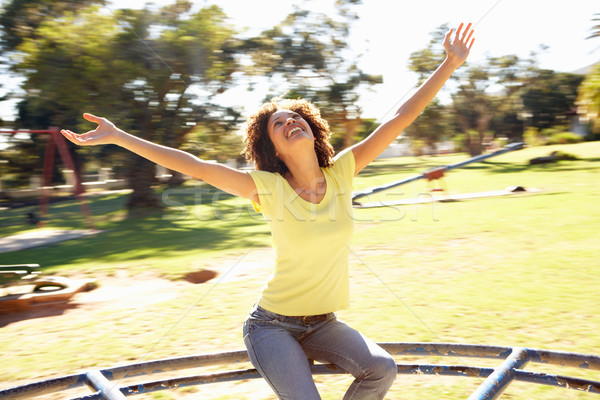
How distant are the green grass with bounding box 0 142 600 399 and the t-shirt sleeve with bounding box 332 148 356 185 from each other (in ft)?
4.62

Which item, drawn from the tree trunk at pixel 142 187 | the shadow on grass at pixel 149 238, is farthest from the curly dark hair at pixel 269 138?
the tree trunk at pixel 142 187

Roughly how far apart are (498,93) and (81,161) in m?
30.6

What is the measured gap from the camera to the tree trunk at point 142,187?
1662 cm

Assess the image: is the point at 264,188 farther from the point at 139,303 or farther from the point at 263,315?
the point at 139,303

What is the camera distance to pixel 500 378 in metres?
1.85

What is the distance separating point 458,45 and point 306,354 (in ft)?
5.87

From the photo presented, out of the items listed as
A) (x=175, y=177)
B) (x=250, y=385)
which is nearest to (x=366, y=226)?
(x=250, y=385)

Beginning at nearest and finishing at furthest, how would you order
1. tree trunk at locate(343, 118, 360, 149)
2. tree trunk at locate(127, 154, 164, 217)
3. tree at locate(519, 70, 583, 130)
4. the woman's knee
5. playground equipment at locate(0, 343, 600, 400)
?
playground equipment at locate(0, 343, 600, 400), the woman's knee, tree trunk at locate(127, 154, 164, 217), tree trunk at locate(343, 118, 360, 149), tree at locate(519, 70, 583, 130)

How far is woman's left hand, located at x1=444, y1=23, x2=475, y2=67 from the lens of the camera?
278 centimetres

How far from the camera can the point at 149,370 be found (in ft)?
7.27

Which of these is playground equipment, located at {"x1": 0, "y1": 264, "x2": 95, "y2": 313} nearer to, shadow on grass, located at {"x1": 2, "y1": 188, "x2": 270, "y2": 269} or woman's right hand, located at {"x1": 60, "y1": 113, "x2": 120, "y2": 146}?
shadow on grass, located at {"x1": 2, "y1": 188, "x2": 270, "y2": 269}

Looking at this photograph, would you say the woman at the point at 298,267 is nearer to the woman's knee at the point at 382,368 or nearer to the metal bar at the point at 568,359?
the woman's knee at the point at 382,368

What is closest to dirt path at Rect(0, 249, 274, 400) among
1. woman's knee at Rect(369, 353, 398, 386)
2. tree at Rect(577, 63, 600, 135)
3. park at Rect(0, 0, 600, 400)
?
park at Rect(0, 0, 600, 400)

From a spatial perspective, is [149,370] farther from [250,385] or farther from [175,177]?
[175,177]
